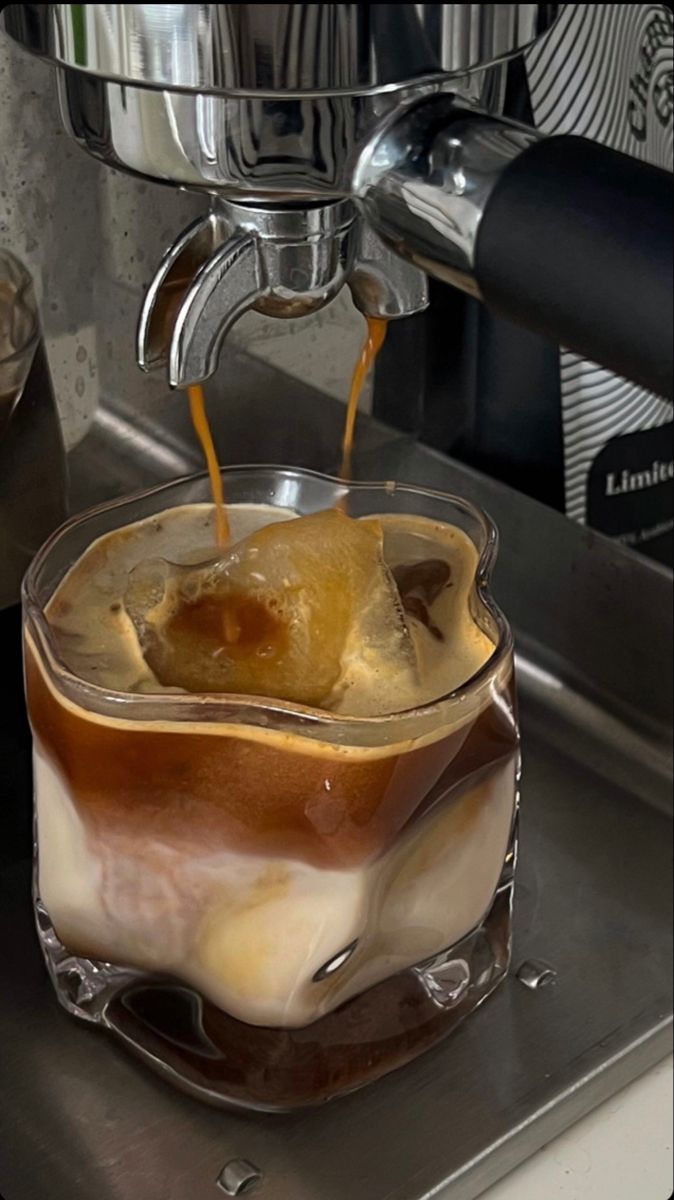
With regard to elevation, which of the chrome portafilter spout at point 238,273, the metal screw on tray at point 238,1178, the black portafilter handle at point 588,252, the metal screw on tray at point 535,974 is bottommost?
the metal screw on tray at point 535,974

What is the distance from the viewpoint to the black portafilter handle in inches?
9.7

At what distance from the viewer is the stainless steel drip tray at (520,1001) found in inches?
13.4

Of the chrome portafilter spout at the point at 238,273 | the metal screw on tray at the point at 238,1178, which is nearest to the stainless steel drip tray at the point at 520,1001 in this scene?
the metal screw on tray at the point at 238,1178

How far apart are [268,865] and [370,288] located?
12 cm

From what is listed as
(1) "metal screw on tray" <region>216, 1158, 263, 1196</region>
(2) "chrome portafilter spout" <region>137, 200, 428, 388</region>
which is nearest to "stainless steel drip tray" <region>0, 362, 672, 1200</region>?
(1) "metal screw on tray" <region>216, 1158, 263, 1196</region>

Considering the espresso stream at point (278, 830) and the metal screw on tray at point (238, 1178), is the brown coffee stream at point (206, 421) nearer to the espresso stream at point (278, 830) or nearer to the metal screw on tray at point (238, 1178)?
the espresso stream at point (278, 830)

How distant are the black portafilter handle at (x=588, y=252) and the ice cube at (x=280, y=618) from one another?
0.11 m

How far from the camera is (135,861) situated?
0.34 metres

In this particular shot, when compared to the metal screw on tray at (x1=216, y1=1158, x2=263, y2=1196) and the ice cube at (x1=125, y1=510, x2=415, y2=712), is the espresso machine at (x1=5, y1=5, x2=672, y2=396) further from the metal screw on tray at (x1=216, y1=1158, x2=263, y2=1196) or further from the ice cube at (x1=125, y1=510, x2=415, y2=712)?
the metal screw on tray at (x1=216, y1=1158, x2=263, y2=1196)

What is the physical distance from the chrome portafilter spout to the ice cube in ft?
0.19

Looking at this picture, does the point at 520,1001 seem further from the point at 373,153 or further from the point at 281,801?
the point at 373,153

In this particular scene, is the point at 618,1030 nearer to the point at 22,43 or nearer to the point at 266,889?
the point at 266,889

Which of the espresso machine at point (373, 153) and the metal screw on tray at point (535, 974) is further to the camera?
the metal screw on tray at point (535, 974)

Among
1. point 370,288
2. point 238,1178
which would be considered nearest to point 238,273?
point 370,288
